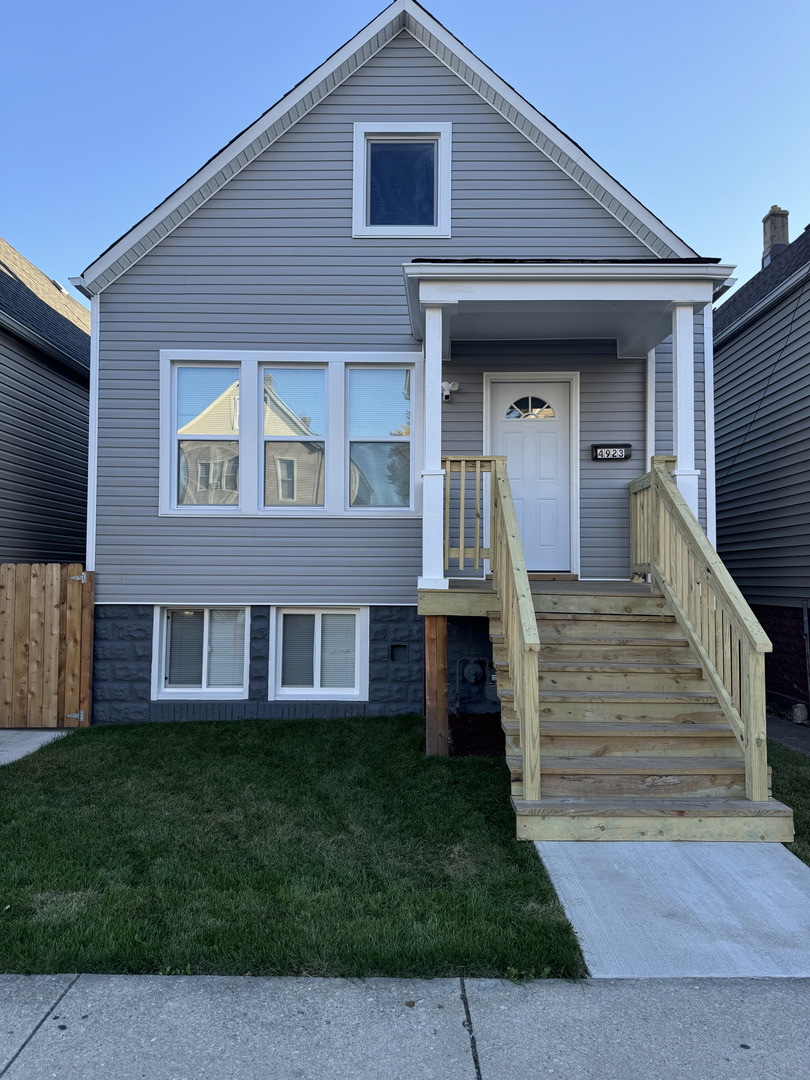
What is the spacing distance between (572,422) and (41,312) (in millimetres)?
7806

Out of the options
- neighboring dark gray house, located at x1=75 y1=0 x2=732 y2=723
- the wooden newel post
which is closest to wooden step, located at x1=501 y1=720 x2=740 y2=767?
the wooden newel post

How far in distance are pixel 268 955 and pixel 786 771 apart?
4430 millimetres

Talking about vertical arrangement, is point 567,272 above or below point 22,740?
above

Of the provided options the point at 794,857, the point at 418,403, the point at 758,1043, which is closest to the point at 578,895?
the point at 758,1043

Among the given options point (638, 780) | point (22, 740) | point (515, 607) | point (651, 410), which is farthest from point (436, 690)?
point (22, 740)

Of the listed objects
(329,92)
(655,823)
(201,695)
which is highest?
(329,92)

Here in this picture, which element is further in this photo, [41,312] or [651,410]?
[41,312]

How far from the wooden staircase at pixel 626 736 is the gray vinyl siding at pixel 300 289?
2309mm

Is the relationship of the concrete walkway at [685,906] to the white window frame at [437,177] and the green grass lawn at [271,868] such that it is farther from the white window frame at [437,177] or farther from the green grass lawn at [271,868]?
the white window frame at [437,177]

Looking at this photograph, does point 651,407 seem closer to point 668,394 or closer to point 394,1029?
point 668,394

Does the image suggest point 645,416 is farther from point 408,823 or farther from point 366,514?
point 408,823

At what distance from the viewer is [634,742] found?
184 inches

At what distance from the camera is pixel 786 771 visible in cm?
562

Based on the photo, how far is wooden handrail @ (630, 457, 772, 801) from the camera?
432 cm
